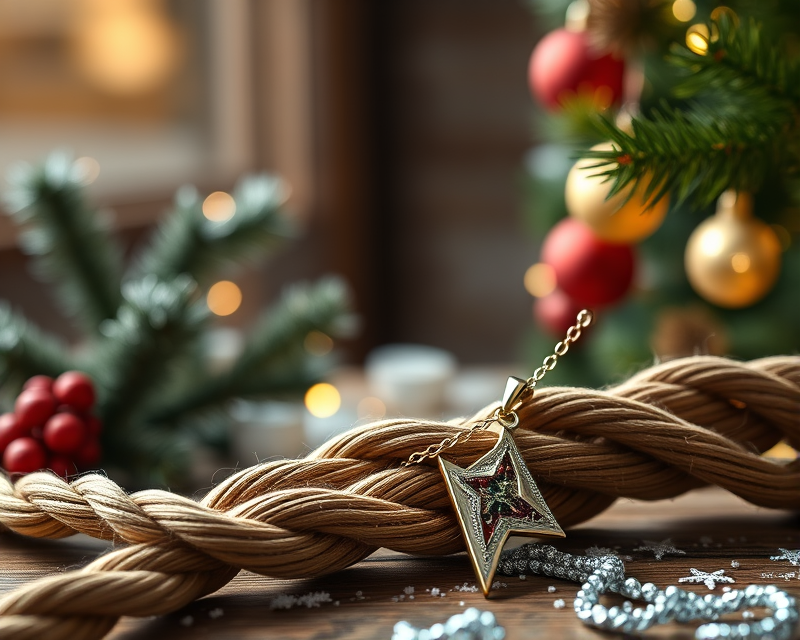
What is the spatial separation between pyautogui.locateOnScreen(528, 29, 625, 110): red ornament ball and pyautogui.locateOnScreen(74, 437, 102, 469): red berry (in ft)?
1.53

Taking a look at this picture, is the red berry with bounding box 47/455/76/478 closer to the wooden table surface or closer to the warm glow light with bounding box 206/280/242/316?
the wooden table surface

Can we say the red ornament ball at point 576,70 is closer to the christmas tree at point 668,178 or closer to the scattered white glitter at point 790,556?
the christmas tree at point 668,178

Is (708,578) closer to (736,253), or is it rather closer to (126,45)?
(736,253)

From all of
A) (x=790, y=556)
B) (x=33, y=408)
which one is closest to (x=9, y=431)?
(x=33, y=408)

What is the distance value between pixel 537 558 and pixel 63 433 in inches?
11.1

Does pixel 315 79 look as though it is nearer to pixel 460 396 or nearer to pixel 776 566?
pixel 460 396

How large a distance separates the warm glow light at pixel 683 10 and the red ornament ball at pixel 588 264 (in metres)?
0.19

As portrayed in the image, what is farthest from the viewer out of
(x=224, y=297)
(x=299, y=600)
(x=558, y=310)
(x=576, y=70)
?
(x=224, y=297)

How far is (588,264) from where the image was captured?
762 mm

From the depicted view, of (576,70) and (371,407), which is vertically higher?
(576,70)

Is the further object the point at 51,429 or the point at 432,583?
the point at 51,429

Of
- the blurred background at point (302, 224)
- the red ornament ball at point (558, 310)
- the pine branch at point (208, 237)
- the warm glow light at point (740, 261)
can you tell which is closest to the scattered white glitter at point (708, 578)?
the blurred background at point (302, 224)

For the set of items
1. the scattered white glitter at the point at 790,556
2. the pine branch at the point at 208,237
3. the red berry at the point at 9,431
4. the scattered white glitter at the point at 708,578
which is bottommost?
the scattered white glitter at the point at 790,556

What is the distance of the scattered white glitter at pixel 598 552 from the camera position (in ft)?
1.23
